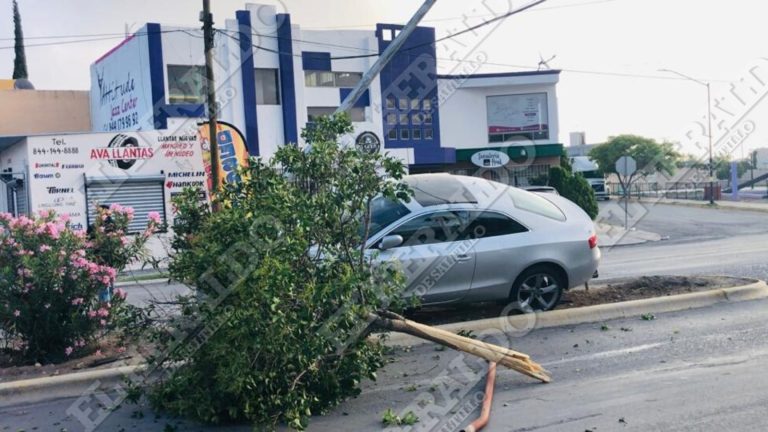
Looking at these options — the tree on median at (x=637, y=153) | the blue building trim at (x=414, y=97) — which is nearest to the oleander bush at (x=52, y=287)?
the blue building trim at (x=414, y=97)

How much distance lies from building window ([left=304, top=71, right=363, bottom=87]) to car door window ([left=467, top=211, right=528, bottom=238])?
79.4 ft

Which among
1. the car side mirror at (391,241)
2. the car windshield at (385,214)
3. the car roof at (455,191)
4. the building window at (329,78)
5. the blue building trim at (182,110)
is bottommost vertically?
the car side mirror at (391,241)

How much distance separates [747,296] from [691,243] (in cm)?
1338

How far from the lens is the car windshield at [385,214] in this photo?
28.1ft

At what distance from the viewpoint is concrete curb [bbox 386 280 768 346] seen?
817 cm

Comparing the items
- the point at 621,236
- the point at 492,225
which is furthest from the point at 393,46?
the point at 621,236

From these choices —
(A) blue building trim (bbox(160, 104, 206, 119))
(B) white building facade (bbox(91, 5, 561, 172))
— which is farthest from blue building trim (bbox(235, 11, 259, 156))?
(A) blue building trim (bbox(160, 104, 206, 119))

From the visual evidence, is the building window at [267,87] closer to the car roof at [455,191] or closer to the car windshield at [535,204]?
the car roof at [455,191]

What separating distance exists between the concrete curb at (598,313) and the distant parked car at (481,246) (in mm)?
438

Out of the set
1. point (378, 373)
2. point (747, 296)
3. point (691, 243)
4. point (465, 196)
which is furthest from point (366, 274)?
point (691, 243)

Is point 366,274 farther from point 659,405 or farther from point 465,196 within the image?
point 465,196

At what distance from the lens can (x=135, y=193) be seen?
22.0m

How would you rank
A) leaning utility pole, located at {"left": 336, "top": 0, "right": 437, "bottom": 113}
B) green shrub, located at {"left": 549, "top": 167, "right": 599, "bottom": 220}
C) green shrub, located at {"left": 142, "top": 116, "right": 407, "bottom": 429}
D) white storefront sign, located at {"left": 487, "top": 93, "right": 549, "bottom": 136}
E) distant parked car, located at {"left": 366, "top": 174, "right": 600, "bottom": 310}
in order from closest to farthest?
green shrub, located at {"left": 142, "top": 116, "right": 407, "bottom": 429} → distant parked car, located at {"left": 366, "top": 174, "right": 600, "bottom": 310} → leaning utility pole, located at {"left": 336, "top": 0, "right": 437, "bottom": 113} → green shrub, located at {"left": 549, "top": 167, "right": 599, "bottom": 220} → white storefront sign, located at {"left": 487, "top": 93, "right": 549, "bottom": 136}

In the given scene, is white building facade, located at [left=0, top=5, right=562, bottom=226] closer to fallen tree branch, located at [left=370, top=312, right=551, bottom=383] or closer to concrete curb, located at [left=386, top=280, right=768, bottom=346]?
concrete curb, located at [left=386, top=280, right=768, bottom=346]
